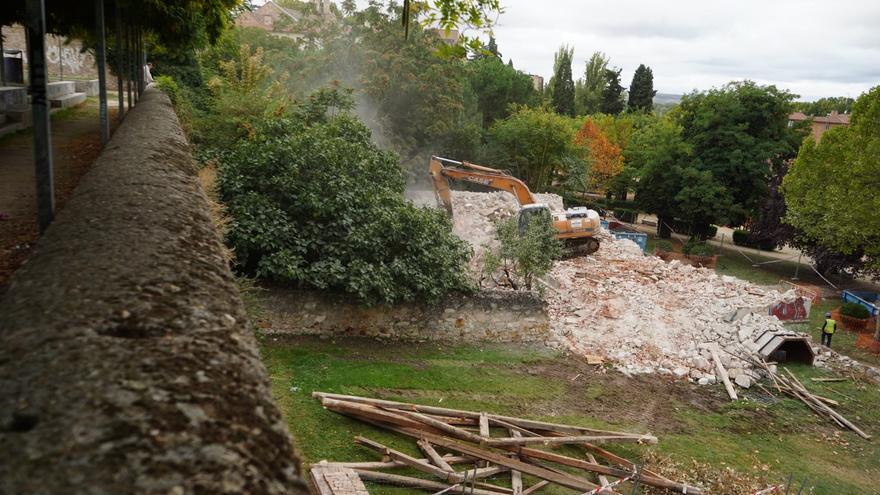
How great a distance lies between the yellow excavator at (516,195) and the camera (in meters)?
25.5

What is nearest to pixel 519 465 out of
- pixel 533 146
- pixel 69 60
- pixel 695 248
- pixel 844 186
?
pixel 844 186

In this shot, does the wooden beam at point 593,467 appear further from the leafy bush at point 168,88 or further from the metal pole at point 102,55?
the leafy bush at point 168,88

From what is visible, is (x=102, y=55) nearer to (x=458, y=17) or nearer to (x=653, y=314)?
(x=458, y=17)

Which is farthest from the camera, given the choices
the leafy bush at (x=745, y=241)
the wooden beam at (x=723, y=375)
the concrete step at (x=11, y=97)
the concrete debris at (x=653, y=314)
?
the leafy bush at (x=745, y=241)

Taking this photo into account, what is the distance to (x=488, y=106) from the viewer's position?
51.8m

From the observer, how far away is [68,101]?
787 inches

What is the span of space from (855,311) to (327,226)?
20.0m

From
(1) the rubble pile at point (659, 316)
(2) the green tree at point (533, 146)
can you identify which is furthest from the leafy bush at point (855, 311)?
(2) the green tree at point (533, 146)

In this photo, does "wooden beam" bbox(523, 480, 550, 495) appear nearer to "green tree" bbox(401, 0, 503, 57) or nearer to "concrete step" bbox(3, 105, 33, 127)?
"green tree" bbox(401, 0, 503, 57)

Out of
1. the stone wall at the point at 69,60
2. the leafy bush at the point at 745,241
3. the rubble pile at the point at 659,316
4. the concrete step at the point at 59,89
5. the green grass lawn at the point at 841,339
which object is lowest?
the leafy bush at the point at 745,241

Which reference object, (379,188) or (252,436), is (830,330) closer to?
(379,188)

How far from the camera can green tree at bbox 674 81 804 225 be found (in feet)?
118

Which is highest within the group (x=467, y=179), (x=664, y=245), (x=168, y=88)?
(x=168, y=88)

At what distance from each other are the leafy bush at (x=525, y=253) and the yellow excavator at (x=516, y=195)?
5.27 meters
